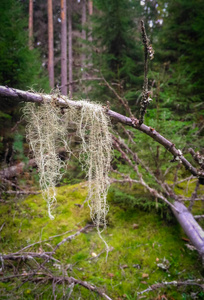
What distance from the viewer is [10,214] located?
9.88ft

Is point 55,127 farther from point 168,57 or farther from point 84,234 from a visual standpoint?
point 168,57

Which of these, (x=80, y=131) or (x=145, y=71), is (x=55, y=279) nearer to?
(x=80, y=131)

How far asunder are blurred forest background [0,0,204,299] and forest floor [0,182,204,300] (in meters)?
0.17

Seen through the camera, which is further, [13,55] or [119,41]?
[119,41]

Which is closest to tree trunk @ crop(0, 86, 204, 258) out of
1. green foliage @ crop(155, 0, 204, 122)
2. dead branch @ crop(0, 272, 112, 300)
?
dead branch @ crop(0, 272, 112, 300)

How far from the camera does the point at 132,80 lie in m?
5.48

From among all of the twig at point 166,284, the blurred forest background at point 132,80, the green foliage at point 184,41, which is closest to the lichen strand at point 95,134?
the blurred forest background at point 132,80

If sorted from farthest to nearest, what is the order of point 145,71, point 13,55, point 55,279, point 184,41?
point 184,41 → point 13,55 → point 55,279 → point 145,71

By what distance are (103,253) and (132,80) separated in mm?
4860

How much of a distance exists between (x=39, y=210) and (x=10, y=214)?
0.48 meters

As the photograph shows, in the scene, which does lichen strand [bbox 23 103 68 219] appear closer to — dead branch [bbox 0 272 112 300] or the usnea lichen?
the usnea lichen

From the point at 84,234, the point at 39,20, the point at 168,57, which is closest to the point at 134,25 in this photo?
the point at 168,57

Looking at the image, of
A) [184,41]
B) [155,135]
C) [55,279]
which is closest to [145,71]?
[155,135]

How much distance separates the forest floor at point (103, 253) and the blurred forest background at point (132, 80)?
0.57 feet
